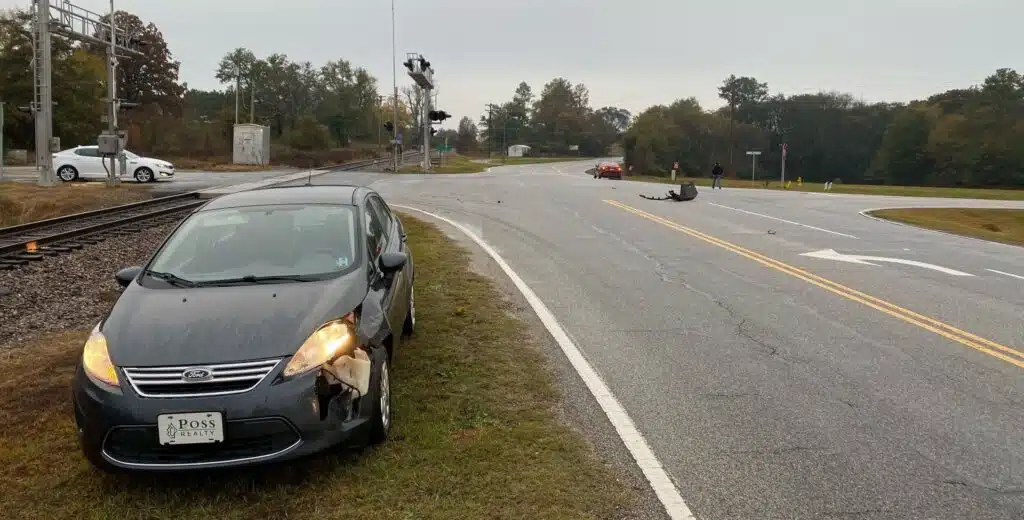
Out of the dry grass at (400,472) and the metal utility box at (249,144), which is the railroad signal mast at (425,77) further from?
the dry grass at (400,472)

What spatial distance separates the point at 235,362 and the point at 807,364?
15.1 feet

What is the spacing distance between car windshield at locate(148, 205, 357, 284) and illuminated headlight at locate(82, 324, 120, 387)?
2.65 feet

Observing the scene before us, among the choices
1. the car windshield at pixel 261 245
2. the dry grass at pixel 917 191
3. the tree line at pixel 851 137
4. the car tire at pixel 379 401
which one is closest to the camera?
the car tire at pixel 379 401

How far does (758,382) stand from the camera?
5.91m

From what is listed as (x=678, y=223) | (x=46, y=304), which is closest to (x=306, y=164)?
(x=678, y=223)

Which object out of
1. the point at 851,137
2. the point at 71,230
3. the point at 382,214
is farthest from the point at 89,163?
the point at 851,137

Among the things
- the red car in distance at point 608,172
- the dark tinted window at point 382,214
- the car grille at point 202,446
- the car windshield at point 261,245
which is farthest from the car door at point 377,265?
the red car in distance at point 608,172

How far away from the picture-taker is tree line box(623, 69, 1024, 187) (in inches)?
3634

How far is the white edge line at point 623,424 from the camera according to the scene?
3.92 metres

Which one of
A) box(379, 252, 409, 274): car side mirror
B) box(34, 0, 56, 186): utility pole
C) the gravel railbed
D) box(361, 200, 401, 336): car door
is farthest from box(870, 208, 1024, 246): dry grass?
box(34, 0, 56, 186): utility pole

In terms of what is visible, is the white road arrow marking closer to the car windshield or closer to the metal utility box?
the car windshield

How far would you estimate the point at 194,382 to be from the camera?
12.6 ft

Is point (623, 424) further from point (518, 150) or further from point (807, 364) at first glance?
point (518, 150)

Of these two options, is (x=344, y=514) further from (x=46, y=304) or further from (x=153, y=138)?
(x=153, y=138)
